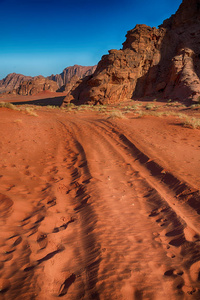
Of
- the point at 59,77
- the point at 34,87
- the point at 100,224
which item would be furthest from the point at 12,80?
the point at 100,224

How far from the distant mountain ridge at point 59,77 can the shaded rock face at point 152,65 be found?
97.0 meters

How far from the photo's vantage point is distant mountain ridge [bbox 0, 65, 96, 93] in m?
120

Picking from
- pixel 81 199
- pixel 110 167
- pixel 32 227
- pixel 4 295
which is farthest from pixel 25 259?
pixel 110 167

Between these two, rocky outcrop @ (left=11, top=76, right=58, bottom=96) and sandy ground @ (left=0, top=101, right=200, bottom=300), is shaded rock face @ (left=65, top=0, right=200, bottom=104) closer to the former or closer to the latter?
sandy ground @ (left=0, top=101, right=200, bottom=300)

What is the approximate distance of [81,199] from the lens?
362 centimetres

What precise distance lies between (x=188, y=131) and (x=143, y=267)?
821 cm

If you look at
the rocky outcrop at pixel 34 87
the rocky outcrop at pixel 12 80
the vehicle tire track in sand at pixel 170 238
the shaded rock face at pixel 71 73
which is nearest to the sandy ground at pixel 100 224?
the vehicle tire track in sand at pixel 170 238

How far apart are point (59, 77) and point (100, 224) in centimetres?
13822

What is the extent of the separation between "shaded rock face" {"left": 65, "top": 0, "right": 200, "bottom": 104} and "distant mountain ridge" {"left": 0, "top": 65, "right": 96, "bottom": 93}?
318 feet

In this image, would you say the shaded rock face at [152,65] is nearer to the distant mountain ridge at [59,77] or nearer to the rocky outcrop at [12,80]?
the distant mountain ridge at [59,77]

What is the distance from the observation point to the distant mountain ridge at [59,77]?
12005 cm

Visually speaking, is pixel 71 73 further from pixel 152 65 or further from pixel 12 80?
pixel 152 65

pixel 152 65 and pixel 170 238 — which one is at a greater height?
pixel 152 65

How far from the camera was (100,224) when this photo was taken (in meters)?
2.81
